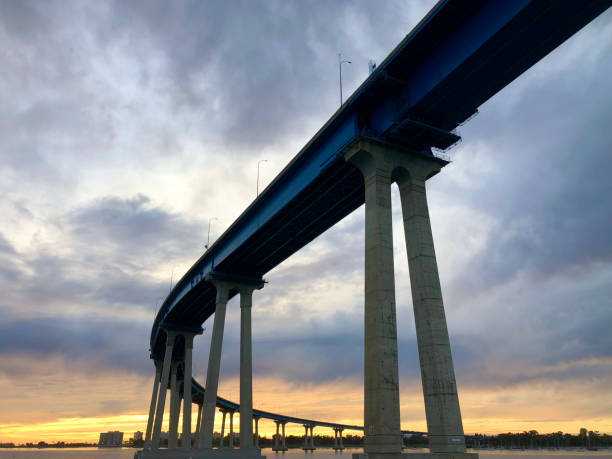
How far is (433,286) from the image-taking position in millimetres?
23703

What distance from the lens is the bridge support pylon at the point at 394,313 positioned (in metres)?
20.8

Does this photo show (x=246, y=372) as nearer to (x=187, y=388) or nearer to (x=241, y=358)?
(x=241, y=358)

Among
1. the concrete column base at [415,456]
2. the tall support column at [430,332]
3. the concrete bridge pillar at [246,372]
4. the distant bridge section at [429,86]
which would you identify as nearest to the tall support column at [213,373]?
the concrete bridge pillar at [246,372]

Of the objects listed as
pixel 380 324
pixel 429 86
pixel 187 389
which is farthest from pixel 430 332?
pixel 187 389

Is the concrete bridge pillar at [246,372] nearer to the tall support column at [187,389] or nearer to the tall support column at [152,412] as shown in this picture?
the tall support column at [187,389]

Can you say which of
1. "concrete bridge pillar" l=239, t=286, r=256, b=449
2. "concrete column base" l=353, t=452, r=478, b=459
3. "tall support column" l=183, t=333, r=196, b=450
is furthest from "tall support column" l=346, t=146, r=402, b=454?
"tall support column" l=183, t=333, r=196, b=450

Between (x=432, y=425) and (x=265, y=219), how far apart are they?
78.3 feet

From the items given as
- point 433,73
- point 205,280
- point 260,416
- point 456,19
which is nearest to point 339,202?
point 433,73

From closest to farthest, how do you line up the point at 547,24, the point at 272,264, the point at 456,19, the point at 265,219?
the point at 547,24 < the point at 456,19 < the point at 265,219 < the point at 272,264

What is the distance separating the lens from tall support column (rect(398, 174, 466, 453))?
69.1 ft


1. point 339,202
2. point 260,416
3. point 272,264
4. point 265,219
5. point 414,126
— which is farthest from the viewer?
point 260,416

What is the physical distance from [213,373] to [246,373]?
11.8 feet

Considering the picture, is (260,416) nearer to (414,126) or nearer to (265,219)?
(265,219)

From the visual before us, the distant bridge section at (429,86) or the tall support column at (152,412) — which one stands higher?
the distant bridge section at (429,86)
